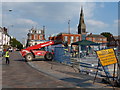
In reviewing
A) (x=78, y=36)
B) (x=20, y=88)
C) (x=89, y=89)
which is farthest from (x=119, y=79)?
(x=78, y=36)

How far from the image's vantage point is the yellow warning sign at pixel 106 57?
7781 mm

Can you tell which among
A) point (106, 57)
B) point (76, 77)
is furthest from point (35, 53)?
point (106, 57)

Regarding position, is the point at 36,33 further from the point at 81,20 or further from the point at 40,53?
the point at 40,53

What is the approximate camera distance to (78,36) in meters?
79.9

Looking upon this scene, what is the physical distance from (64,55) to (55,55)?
4422mm

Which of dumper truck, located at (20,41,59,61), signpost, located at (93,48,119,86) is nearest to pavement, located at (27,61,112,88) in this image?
signpost, located at (93,48,119,86)

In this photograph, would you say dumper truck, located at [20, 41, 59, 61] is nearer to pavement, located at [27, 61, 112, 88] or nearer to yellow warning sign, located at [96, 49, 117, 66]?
pavement, located at [27, 61, 112, 88]

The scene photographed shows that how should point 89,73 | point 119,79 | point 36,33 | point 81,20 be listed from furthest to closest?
1. point 36,33
2. point 81,20
3. point 89,73
4. point 119,79

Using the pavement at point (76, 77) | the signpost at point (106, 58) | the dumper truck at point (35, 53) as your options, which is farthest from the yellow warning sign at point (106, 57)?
the dumper truck at point (35, 53)

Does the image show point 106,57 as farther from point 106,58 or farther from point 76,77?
point 76,77

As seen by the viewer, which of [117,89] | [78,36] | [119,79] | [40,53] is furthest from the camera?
[78,36]

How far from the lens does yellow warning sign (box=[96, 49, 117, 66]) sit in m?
7.78

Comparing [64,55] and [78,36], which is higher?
[78,36]

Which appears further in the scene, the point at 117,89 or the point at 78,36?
the point at 78,36
